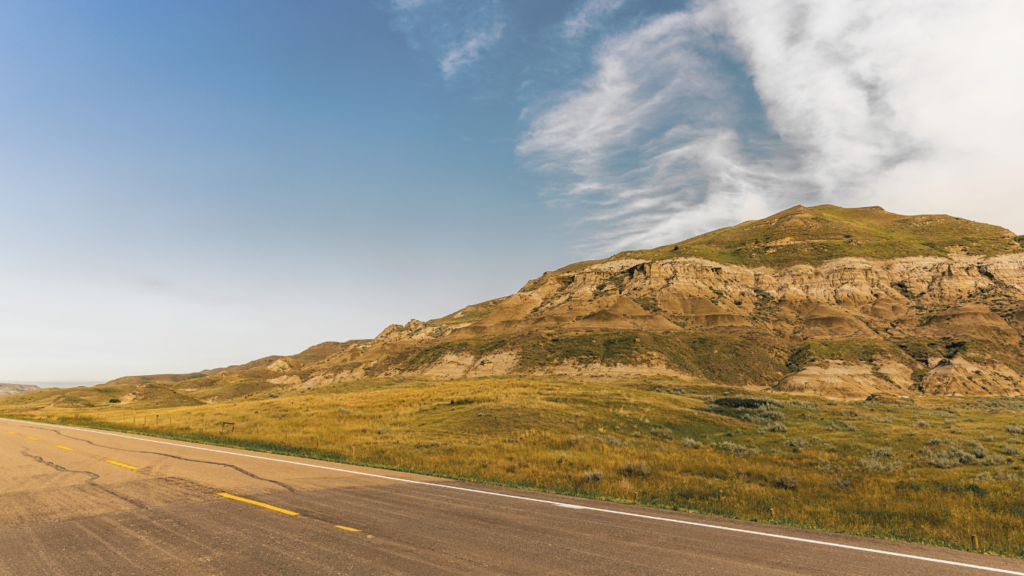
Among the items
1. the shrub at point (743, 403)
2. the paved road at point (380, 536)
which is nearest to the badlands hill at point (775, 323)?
the shrub at point (743, 403)

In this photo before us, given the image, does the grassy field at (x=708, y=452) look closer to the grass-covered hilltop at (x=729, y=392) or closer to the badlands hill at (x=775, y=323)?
the grass-covered hilltop at (x=729, y=392)

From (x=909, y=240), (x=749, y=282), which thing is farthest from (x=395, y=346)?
(x=909, y=240)

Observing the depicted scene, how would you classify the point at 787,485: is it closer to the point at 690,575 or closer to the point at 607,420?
the point at 690,575

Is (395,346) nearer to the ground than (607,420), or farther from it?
farther from it

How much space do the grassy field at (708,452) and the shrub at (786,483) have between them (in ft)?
0.16

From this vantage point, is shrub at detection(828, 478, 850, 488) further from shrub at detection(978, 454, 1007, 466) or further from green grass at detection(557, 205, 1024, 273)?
green grass at detection(557, 205, 1024, 273)

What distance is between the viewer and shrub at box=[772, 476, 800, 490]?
1442 cm

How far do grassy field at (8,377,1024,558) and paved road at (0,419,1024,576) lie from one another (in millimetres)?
2622

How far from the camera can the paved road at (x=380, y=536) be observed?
628 centimetres

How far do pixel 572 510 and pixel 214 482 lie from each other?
30.0ft

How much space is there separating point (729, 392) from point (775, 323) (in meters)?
47.0

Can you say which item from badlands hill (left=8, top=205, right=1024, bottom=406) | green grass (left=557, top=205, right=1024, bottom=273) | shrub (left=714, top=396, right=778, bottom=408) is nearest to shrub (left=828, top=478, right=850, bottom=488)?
shrub (left=714, top=396, right=778, bottom=408)

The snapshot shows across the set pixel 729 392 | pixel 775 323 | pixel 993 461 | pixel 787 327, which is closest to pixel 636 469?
pixel 993 461

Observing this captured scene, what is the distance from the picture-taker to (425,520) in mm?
8445
